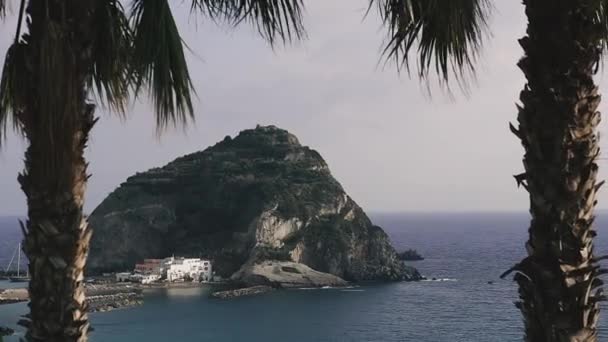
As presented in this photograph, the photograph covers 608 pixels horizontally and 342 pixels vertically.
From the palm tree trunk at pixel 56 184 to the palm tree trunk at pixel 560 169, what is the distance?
2111 mm

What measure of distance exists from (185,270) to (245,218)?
12.9m

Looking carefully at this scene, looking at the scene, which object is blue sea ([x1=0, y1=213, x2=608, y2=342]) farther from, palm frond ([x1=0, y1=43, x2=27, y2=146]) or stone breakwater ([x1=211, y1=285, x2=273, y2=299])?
palm frond ([x1=0, y1=43, x2=27, y2=146])

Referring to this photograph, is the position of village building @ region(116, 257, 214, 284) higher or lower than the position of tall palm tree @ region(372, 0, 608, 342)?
lower

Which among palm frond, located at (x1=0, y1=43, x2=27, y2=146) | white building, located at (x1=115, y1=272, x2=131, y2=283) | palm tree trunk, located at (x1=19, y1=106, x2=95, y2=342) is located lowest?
white building, located at (x1=115, y1=272, x2=131, y2=283)

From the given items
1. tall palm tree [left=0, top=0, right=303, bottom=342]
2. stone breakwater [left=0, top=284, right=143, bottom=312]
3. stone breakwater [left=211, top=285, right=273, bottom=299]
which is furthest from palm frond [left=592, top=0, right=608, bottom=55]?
stone breakwater [left=211, top=285, right=273, bottom=299]

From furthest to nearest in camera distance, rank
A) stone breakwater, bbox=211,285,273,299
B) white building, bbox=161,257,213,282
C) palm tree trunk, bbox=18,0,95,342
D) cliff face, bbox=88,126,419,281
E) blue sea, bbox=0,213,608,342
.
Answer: cliff face, bbox=88,126,419,281 → white building, bbox=161,257,213,282 → stone breakwater, bbox=211,285,273,299 → blue sea, bbox=0,213,608,342 → palm tree trunk, bbox=18,0,95,342

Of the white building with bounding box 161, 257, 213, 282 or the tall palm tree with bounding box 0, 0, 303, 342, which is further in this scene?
the white building with bounding box 161, 257, 213, 282

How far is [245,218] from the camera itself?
318ft

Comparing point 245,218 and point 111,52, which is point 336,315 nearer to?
point 245,218

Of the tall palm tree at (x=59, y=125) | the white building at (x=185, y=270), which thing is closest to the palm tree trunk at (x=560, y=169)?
the tall palm tree at (x=59, y=125)

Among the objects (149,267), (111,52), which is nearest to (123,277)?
(149,267)

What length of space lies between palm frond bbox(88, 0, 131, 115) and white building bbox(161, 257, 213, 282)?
276 feet

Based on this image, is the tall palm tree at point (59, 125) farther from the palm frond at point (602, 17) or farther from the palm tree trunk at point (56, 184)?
the palm frond at point (602, 17)

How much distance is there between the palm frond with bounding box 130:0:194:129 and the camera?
3.79 meters
